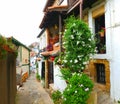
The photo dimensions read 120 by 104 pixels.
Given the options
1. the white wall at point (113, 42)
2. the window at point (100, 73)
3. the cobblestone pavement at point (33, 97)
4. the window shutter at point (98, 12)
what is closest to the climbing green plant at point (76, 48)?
the white wall at point (113, 42)

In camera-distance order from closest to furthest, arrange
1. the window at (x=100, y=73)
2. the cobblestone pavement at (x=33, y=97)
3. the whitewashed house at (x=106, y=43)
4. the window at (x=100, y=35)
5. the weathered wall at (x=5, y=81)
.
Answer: the weathered wall at (x=5, y=81) < the whitewashed house at (x=106, y=43) < the window at (x=100, y=35) < the window at (x=100, y=73) < the cobblestone pavement at (x=33, y=97)

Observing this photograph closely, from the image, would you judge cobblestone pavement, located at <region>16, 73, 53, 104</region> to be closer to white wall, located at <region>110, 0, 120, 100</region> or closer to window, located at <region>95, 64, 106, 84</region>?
window, located at <region>95, 64, 106, 84</region>

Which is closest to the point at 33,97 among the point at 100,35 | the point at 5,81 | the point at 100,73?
the point at 100,73

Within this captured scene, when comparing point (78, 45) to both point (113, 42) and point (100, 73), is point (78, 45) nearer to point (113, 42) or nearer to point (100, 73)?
point (113, 42)

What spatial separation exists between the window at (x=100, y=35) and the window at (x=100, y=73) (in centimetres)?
58

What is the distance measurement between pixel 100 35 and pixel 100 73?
58.5 inches

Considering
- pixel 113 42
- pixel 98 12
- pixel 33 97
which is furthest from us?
pixel 33 97

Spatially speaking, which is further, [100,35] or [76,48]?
[100,35]

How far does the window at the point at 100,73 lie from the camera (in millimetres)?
10467

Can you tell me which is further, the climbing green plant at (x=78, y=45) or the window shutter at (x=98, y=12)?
the window shutter at (x=98, y=12)

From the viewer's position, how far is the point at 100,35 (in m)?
10.6

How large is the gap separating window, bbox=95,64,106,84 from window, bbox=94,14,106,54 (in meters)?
0.58

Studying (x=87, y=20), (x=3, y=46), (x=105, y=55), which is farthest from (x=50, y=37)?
(x=3, y=46)

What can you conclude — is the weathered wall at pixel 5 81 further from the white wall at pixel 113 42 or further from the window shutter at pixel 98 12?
the window shutter at pixel 98 12
